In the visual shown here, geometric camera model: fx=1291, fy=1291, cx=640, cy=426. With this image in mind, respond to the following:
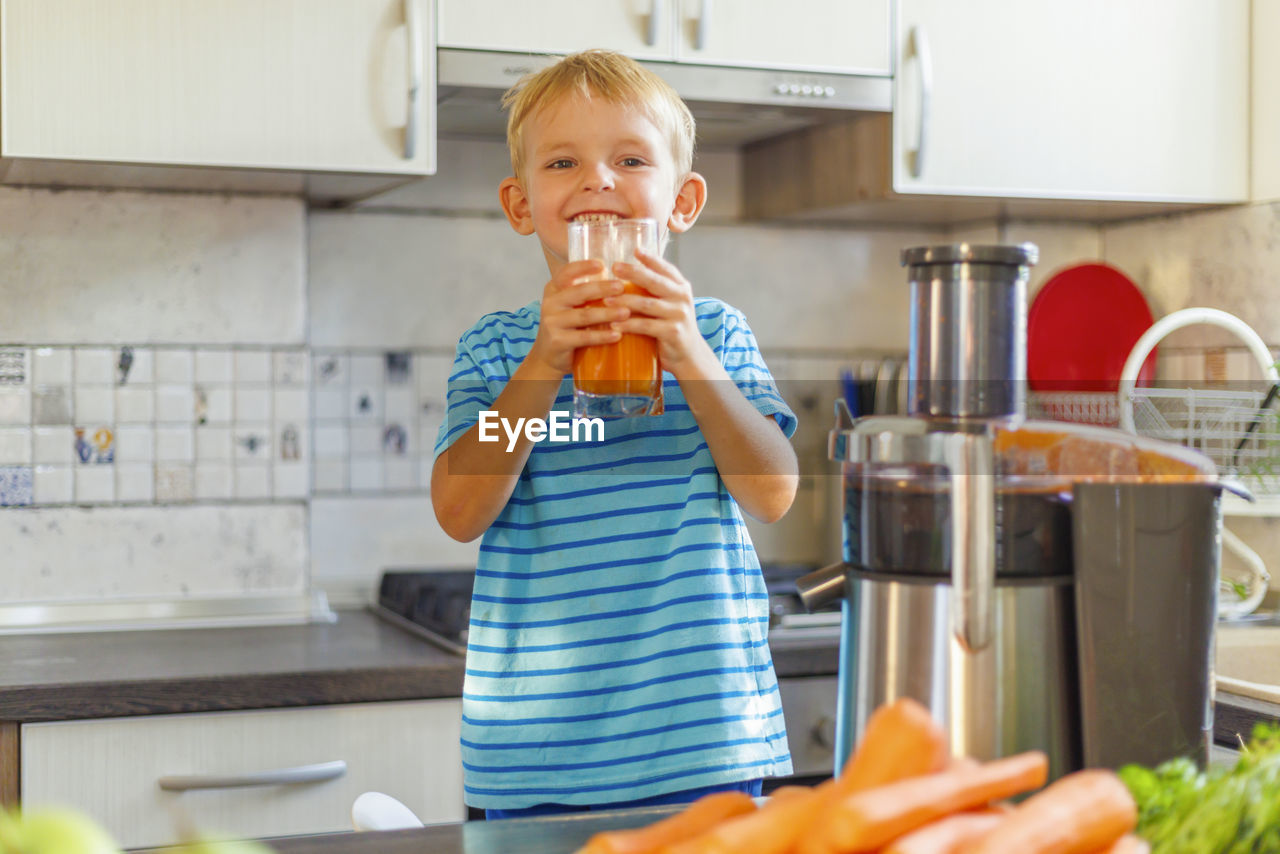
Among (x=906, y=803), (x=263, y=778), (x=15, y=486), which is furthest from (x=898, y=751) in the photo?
(x=15, y=486)

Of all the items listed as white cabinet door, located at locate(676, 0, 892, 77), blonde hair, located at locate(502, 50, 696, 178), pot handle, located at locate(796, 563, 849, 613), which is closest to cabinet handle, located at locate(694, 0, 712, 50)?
white cabinet door, located at locate(676, 0, 892, 77)

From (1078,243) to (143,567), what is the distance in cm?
167

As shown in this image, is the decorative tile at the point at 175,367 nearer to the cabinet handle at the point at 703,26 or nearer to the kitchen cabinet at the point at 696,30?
the kitchen cabinet at the point at 696,30

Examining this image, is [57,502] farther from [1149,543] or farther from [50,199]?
[1149,543]

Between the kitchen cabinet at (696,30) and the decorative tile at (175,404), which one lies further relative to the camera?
the decorative tile at (175,404)

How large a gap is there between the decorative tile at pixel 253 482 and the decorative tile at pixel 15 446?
291 millimetres

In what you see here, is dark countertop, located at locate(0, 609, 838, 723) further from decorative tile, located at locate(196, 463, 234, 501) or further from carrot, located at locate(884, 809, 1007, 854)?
carrot, located at locate(884, 809, 1007, 854)

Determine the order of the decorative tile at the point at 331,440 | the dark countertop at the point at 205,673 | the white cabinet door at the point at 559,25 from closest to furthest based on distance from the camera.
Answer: the dark countertop at the point at 205,673, the white cabinet door at the point at 559,25, the decorative tile at the point at 331,440

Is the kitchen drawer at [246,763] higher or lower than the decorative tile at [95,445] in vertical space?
lower

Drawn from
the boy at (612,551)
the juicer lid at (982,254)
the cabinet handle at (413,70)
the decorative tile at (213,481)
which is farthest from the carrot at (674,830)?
the decorative tile at (213,481)

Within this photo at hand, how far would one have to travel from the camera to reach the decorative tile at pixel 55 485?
1.86 metres

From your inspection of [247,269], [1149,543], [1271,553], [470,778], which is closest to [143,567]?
[247,269]

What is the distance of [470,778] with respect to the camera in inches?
43.4

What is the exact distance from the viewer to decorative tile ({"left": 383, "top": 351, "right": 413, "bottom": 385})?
2.08 m
